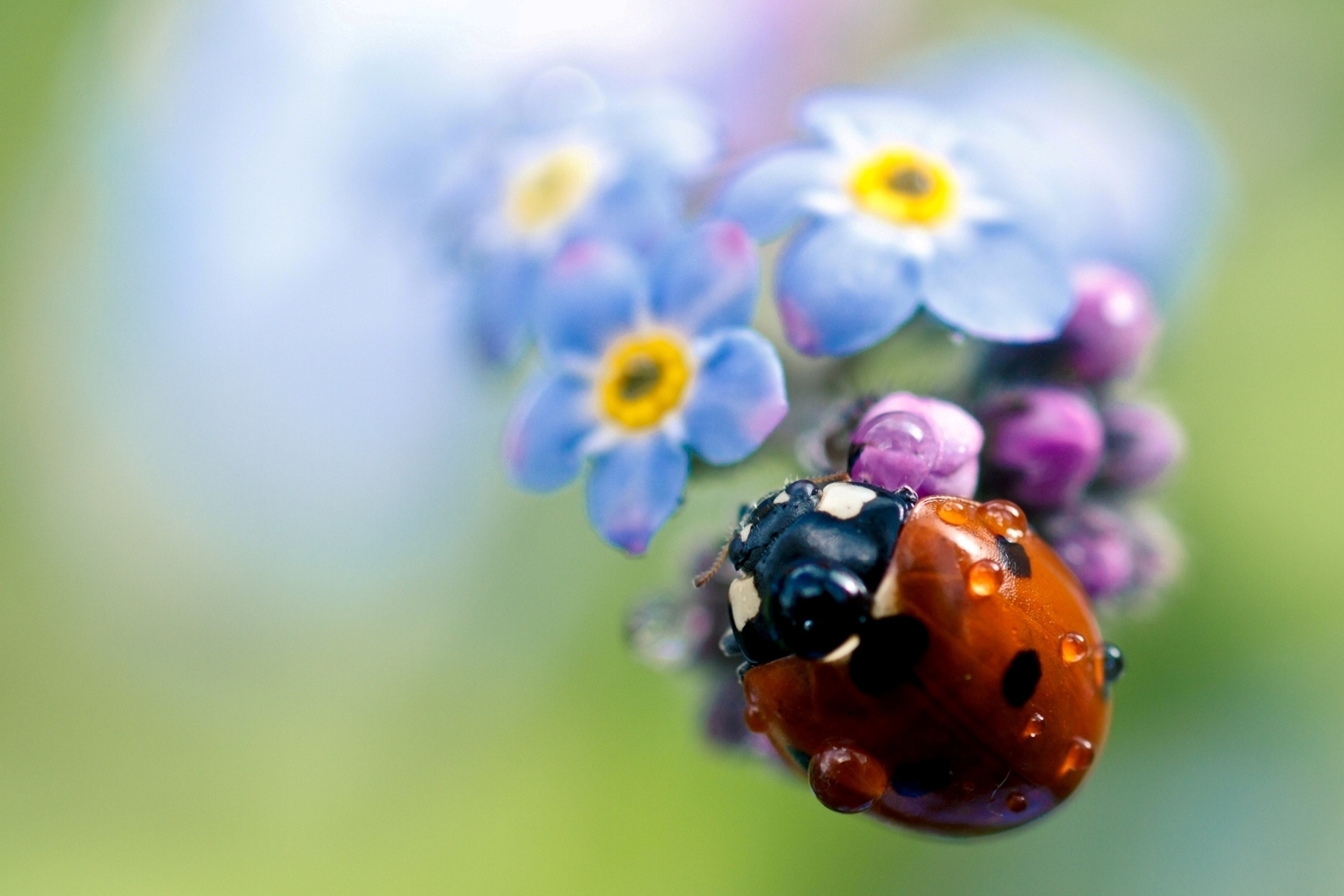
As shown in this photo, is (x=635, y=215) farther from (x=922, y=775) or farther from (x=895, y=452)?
(x=922, y=775)

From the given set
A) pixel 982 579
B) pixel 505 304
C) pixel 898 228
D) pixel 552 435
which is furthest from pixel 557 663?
pixel 982 579

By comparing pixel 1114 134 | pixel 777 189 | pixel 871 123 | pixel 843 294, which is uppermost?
pixel 1114 134

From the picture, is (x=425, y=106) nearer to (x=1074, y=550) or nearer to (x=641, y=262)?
(x=641, y=262)

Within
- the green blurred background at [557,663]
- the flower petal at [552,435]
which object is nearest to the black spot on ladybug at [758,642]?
the flower petal at [552,435]

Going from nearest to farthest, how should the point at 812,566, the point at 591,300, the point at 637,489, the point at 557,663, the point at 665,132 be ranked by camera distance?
the point at 812,566
the point at 637,489
the point at 591,300
the point at 665,132
the point at 557,663

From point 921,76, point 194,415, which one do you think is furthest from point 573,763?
point 921,76

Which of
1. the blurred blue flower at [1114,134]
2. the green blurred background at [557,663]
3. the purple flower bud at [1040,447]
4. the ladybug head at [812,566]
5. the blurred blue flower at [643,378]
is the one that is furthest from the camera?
the green blurred background at [557,663]

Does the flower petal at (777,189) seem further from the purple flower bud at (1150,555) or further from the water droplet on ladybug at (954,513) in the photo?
the purple flower bud at (1150,555)

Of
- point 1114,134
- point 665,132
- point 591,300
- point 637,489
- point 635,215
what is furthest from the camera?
point 1114,134
